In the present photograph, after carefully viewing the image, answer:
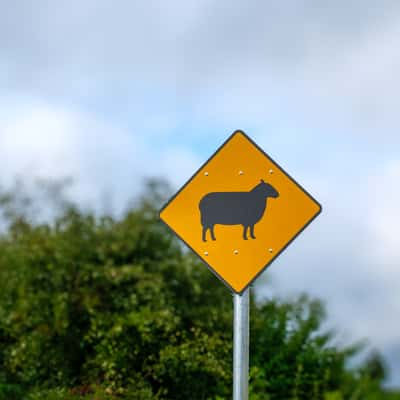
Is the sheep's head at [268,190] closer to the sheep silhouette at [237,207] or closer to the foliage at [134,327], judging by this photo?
the sheep silhouette at [237,207]

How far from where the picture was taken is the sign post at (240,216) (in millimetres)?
4008

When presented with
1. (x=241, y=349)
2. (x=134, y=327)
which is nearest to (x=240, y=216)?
(x=241, y=349)

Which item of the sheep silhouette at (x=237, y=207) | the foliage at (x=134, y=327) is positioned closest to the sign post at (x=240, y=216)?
the sheep silhouette at (x=237, y=207)

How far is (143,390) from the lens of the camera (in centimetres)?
590

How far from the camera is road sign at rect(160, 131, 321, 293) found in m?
4.05

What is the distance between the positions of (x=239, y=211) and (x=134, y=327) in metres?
3.03

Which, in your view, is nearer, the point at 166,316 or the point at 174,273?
the point at 166,316

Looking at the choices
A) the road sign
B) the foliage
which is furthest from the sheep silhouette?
the foliage

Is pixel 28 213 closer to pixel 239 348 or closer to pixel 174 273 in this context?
pixel 174 273

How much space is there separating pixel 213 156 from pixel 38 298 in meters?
4.28

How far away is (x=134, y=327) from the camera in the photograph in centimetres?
679

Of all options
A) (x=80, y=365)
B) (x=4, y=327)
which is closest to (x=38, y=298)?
(x=4, y=327)

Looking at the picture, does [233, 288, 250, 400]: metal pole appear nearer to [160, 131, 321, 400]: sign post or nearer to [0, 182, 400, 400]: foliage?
[160, 131, 321, 400]: sign post

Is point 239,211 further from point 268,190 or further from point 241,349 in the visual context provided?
point 241,349
